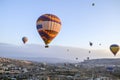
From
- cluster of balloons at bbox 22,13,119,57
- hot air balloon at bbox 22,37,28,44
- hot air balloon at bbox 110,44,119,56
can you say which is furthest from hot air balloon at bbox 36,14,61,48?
hot air balloon at bbox 110,44,119,56

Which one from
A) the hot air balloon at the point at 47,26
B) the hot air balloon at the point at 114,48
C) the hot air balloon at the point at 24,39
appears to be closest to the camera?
the hot air balloon at the point at 47,26

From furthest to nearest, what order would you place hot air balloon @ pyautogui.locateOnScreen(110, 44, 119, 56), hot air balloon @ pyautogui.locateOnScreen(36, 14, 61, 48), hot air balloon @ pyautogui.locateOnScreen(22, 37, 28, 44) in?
hot air balloon @ pyautogui.locateOnScreen(22, 37, 28, 44) < hot air balloon @ pyautogui.locateOnScreen(110, 44, 119, 56) < hot air balloon @ pyautogui.locateOnScreen(36, 14, 61, 48)

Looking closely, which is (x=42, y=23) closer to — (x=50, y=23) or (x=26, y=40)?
(x=50, y=23)

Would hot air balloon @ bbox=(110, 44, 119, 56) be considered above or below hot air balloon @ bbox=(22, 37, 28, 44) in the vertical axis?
below

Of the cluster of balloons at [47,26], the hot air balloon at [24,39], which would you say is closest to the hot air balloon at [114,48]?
the hot air balloon at [24,39]

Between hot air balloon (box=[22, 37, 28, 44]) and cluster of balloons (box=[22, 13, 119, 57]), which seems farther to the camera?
hot air balloon (box=[22, 37, 28, 44])

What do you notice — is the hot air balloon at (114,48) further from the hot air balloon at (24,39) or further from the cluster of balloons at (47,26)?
the cluster of balloons at (47,26)

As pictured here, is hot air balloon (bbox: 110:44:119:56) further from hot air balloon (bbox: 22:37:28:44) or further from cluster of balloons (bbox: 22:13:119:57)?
cluster of balloons (bbox: 22:13:119:57)

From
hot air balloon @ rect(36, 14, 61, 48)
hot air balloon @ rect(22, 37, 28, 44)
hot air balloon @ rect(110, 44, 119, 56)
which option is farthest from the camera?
hot air balloon @ rect(22, 37, 28, 44)

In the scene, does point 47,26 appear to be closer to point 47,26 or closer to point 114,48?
point 47,26
